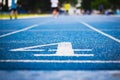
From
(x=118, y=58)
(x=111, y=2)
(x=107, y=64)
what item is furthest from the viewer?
(x=111, y=2)

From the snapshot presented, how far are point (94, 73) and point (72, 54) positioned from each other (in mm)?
1282

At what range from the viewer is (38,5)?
8856 cm

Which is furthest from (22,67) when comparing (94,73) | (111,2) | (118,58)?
(111,2)

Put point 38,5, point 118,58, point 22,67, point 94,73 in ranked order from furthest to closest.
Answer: point 38,5 → point 118,58 → point 22,67 → point 94,73

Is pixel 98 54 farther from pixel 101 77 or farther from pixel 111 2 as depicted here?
pixel 111 2

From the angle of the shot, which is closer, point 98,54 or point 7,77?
point 7,77

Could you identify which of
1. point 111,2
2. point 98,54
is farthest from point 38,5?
point 98,54

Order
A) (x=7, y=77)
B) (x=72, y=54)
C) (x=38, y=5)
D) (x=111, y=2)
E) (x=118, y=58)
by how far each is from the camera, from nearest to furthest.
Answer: (x=7, y=77), (x=118, y=58), (x=72, y=54), (x=38, y=5), (x=111, y=2)

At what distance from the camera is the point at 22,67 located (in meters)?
2.96

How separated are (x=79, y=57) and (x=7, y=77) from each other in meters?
1.35

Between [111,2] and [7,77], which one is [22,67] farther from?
[111,2]

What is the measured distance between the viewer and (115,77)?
8.02 feet

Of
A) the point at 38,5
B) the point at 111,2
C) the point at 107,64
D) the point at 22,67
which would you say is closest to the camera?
the point at 22,67

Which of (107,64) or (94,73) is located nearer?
(94,73)
